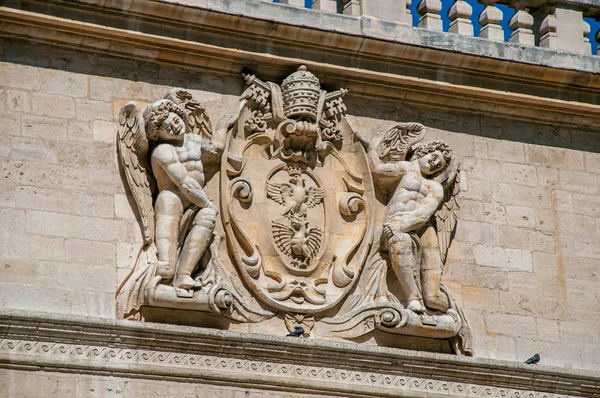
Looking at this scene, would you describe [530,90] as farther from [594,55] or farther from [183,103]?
[183,103]

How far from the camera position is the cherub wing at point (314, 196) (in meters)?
13.9

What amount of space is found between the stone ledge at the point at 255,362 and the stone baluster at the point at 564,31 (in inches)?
106

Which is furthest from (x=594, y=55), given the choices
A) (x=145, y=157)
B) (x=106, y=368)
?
(x=106, y=368)

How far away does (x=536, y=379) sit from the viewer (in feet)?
45.7

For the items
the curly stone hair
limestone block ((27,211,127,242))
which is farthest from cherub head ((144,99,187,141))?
the curly stone hair

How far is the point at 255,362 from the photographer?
13.0m

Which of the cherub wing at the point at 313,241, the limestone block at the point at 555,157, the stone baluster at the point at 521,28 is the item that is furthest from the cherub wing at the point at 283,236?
the stone baluster at the point at 521,28

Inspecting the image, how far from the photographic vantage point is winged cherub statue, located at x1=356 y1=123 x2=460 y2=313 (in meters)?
13.8

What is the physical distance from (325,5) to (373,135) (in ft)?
3.42

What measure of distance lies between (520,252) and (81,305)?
3513mm

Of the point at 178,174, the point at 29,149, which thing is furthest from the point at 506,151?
the point at 29,149

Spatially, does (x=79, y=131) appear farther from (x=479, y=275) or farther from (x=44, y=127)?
(x=479, y=275)

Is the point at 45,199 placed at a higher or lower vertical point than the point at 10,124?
lower

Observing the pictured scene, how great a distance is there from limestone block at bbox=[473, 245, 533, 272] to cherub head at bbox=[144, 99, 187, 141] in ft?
8.24
